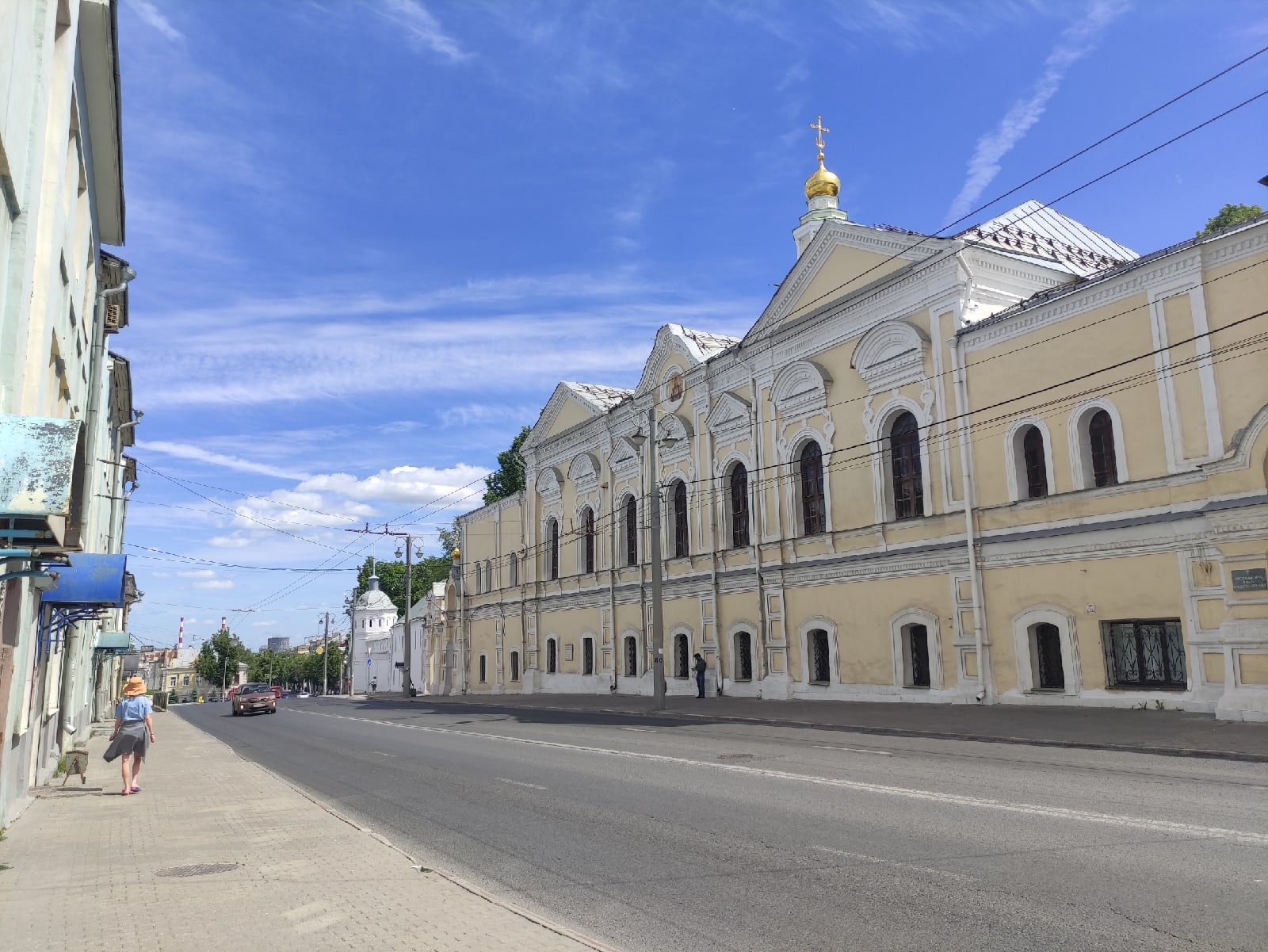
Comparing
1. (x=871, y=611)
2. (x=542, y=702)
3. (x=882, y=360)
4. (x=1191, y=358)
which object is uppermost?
(x=882, y=360)

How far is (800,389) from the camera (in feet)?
89.6

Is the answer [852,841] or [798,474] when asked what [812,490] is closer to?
[798,474]

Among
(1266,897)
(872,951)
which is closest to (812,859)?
(872,951)

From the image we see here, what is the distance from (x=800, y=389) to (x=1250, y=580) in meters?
13.5

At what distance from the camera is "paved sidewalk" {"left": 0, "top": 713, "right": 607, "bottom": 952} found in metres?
5.41

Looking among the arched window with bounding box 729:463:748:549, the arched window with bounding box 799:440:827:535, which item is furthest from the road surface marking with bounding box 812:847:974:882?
the arched window with bounding box 729:463:748:549

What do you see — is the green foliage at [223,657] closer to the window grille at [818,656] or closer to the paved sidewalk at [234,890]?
the window grille at [818,656]

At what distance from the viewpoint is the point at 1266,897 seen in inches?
211

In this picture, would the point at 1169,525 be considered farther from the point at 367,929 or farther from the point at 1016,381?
the point at 367,929

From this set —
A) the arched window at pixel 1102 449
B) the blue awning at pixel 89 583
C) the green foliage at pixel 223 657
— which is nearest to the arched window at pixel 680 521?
the arched window at pixel 1102 449

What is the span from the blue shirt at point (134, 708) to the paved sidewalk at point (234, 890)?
1.40 meters

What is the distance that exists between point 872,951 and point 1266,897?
94.1 inches

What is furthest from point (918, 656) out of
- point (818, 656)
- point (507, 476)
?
point (507, 476)

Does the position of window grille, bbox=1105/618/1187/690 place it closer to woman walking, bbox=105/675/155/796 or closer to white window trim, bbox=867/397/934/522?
white window trim, bbox=867/397/934/522
